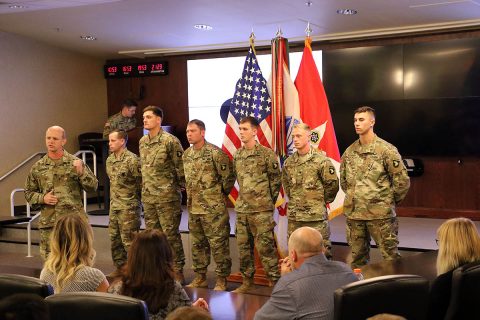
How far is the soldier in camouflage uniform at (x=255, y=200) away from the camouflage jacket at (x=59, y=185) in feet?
4.43

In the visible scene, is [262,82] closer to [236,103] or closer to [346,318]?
[236,103]

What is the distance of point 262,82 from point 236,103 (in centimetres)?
31

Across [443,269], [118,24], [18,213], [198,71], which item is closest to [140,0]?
[118,24]

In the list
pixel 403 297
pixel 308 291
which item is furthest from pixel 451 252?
pixel 308 291

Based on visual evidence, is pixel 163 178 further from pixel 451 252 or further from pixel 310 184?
pixel 451 252

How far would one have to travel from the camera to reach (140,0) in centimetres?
694

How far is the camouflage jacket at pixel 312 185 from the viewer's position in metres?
5.42

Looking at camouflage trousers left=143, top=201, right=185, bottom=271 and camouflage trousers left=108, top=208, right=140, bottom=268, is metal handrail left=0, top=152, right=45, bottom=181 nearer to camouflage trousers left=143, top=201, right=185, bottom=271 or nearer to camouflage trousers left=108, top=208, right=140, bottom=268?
camouflage trousers left=108, top=208, right=140, bottom=268

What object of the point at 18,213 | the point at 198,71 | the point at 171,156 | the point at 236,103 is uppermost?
the point at 198,71

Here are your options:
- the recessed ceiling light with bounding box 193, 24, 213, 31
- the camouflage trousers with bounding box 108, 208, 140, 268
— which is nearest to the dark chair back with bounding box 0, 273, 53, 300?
the camouflage trousers with bounding box 108, 208, 140, 268

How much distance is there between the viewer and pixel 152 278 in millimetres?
2967

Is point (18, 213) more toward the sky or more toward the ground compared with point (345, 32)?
more toward the ground

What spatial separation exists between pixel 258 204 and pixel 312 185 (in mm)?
481

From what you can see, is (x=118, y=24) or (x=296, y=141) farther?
(x=118, y=24)
